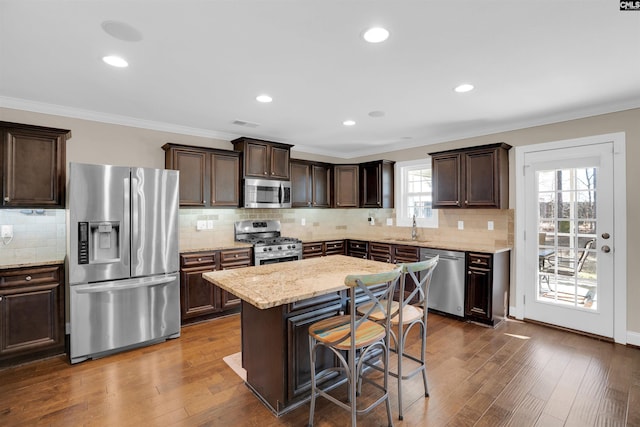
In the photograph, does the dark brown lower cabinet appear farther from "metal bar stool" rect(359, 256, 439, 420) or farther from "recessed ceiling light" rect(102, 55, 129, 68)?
"metal bar stool" rect(359, 256, 439, 420)

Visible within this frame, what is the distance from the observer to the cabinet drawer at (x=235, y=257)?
161 inches

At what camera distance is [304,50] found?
2244 millimetres

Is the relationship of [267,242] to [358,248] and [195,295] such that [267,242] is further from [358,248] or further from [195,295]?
[358,248]

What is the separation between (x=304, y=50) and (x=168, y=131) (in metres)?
2.69

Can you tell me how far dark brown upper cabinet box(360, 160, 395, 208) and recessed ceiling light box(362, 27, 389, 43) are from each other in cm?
341

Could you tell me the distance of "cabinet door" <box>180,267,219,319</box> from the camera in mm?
3791

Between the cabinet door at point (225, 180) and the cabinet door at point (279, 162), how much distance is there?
51cm

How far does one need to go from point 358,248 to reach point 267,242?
1.64 metres

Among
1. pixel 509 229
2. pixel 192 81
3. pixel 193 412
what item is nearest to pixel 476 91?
pixel 509 229

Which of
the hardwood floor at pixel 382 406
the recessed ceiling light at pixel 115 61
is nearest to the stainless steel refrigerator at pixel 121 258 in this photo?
the hardwood floor at pixel 382 406

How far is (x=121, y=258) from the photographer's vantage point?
315 cm

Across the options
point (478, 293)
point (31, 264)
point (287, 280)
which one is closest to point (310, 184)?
point (478, 293)

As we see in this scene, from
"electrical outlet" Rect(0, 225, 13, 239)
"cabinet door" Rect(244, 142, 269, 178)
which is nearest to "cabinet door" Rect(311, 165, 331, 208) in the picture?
"cabinet door" Rect(244, 142, 269, 178)

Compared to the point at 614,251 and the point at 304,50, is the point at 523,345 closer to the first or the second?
the point at 614,251
